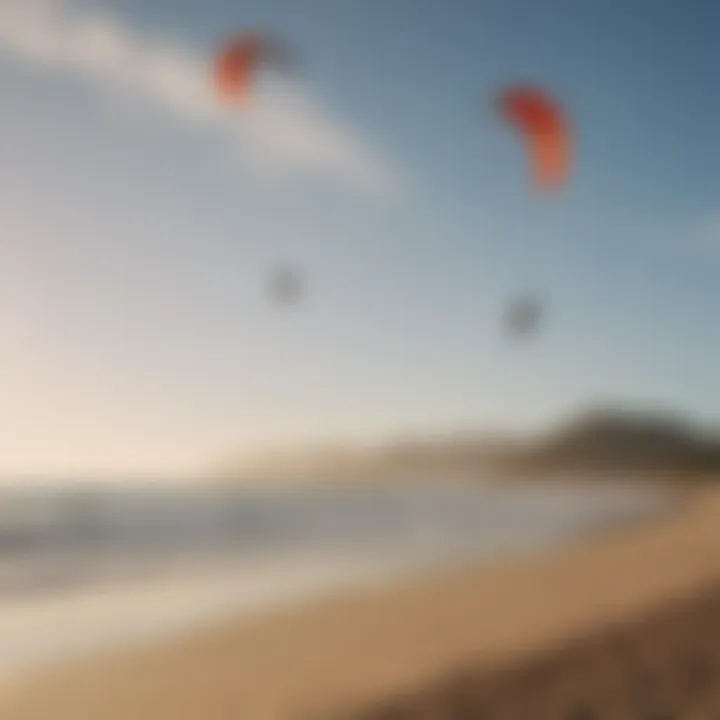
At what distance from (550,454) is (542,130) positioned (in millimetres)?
447

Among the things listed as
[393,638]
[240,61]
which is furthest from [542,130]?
[393,638]

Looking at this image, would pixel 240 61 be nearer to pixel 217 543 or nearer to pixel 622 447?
pixel 217 543

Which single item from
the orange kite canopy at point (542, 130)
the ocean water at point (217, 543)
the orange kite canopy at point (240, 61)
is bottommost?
the ocean water at point (217, 543)

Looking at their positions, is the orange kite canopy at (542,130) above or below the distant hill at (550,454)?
above

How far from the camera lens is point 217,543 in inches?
60.2

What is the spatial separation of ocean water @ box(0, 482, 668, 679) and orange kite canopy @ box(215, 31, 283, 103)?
52 cm

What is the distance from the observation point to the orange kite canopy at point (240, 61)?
59.9 inches

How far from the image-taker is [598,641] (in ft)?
5.05

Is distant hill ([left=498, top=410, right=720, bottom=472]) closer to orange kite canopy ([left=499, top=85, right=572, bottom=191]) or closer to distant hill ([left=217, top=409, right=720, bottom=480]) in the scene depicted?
distant hill ([left=217, top=409, right=720, bottom=480])

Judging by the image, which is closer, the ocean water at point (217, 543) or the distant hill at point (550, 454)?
the ocean water at point (217, 543)

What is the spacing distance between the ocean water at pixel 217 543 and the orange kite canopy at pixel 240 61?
52 cm

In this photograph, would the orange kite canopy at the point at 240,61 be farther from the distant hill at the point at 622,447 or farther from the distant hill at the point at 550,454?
the distant hill at the point at 622,447

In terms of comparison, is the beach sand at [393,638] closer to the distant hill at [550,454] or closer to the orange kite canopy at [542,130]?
the distant hill at [550,454]

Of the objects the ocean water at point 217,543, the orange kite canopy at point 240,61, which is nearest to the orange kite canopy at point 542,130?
the orange kite canopy at point 240,61
